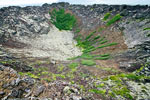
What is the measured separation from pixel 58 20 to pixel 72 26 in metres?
12.7

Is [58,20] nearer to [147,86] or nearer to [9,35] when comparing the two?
[9,35]

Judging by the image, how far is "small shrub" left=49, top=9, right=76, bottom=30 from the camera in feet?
210

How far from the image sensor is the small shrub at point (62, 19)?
63972 millimetres

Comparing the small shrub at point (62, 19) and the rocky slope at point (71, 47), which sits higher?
the small shrub at point (62, 19)

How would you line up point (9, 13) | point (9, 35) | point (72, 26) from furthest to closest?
point (72, 26)
point (9, 13)
point (9, 35)

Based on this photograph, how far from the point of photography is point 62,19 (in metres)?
69.9

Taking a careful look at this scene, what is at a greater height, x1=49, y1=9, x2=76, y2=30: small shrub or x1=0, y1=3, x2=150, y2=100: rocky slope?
x1=49, y1=9, x2=76, y2=30: small shrub

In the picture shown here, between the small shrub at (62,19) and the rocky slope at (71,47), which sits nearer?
the rocky slope at (71,47)

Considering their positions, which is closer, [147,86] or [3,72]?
[3,72]

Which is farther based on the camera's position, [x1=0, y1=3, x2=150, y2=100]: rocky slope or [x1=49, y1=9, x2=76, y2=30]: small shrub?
[x1=49, y1=9, x2=76, y2=30]: small shrub

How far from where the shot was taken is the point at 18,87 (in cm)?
967

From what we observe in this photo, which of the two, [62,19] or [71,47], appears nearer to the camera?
[71,47]

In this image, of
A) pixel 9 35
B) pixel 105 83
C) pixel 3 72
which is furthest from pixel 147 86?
pixel 9 35

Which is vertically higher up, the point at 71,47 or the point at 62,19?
the point at 62,19
